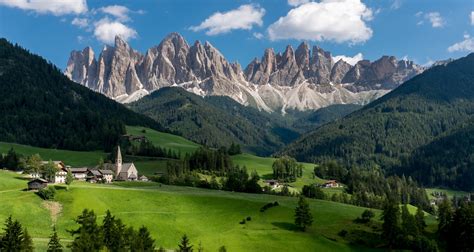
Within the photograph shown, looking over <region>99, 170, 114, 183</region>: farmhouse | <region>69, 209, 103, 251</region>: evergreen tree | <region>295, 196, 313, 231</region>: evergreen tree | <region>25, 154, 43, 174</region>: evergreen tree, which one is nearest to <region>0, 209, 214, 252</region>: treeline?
<region>69, 209, 103, 251</region>: evergreen tree

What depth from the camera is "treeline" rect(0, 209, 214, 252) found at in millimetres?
82425

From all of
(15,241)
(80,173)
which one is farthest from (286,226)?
(80,173)

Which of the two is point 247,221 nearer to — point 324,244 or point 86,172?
point 324,244

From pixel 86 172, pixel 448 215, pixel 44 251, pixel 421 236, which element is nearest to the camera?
pixel 44 251

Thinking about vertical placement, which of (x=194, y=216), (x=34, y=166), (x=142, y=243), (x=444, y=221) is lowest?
(x=142, y=243)

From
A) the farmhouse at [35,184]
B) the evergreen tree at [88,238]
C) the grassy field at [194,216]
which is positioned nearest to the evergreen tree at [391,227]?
the grassy field at [194,216]

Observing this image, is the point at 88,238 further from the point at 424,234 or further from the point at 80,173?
the point at 80,173

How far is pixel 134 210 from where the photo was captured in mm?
128125

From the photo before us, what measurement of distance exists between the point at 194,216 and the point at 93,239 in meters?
41.9

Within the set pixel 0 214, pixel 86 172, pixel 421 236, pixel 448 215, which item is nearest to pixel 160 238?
pixel 0 214

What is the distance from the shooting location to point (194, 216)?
12912 cm

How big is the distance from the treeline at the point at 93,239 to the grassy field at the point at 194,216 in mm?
9286

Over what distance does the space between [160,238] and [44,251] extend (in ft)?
94.6

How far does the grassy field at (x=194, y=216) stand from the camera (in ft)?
367
